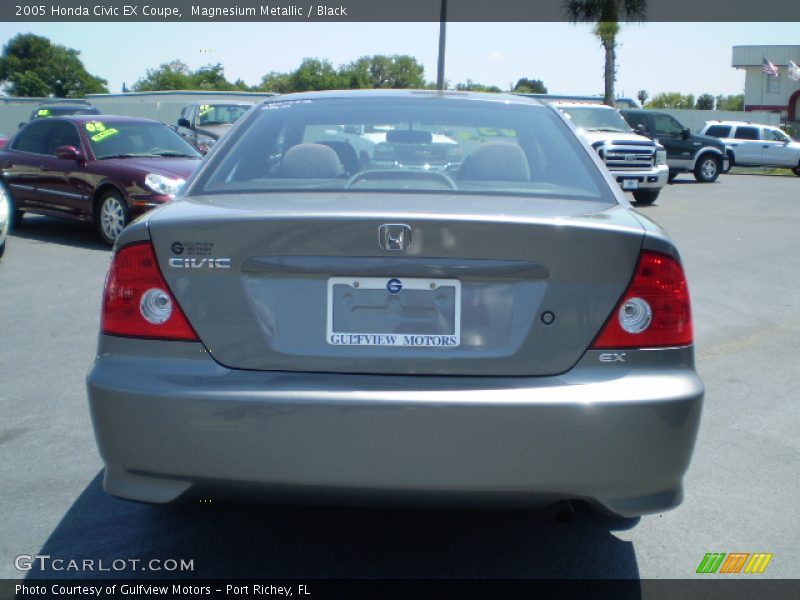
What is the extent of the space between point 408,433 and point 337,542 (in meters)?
1.03

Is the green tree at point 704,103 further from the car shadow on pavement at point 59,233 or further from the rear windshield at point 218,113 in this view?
the car shadow on pavement at point 59,233

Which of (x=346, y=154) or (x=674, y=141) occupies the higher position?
(x=674, y=141)

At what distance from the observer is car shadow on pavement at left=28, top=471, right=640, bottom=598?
134 inches

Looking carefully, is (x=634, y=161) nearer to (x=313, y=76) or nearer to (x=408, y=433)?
(x=408, y=433)

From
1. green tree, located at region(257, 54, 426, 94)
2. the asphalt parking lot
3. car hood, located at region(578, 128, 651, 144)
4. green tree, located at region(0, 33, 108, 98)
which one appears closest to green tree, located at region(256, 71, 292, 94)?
green tree, located at region(257, 54, 426, 94)

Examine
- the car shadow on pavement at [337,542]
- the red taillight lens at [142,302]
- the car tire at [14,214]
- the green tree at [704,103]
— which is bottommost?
the car shadow on pavement at [337,542]

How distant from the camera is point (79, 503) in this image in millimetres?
3973

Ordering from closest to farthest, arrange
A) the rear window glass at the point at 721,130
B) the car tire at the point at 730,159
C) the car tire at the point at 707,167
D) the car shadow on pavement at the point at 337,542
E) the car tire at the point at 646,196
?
1. the car shadow on pavement at the point at 337,542
2. the car tire at the point at 646,196
3. the car tire at the point at 707,167
4. the car tire at the point at 730,159
5. the rear window glass at the point at 721,130

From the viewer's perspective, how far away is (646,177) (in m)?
19.9

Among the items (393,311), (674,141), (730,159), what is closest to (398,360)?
(393,311)

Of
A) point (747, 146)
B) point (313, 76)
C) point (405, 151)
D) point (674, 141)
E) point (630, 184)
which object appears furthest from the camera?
point (313, 76)

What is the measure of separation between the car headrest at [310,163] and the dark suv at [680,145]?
24354 mm

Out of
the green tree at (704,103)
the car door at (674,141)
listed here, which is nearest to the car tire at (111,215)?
the car door at (674,141)

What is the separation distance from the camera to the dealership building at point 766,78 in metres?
65.8
